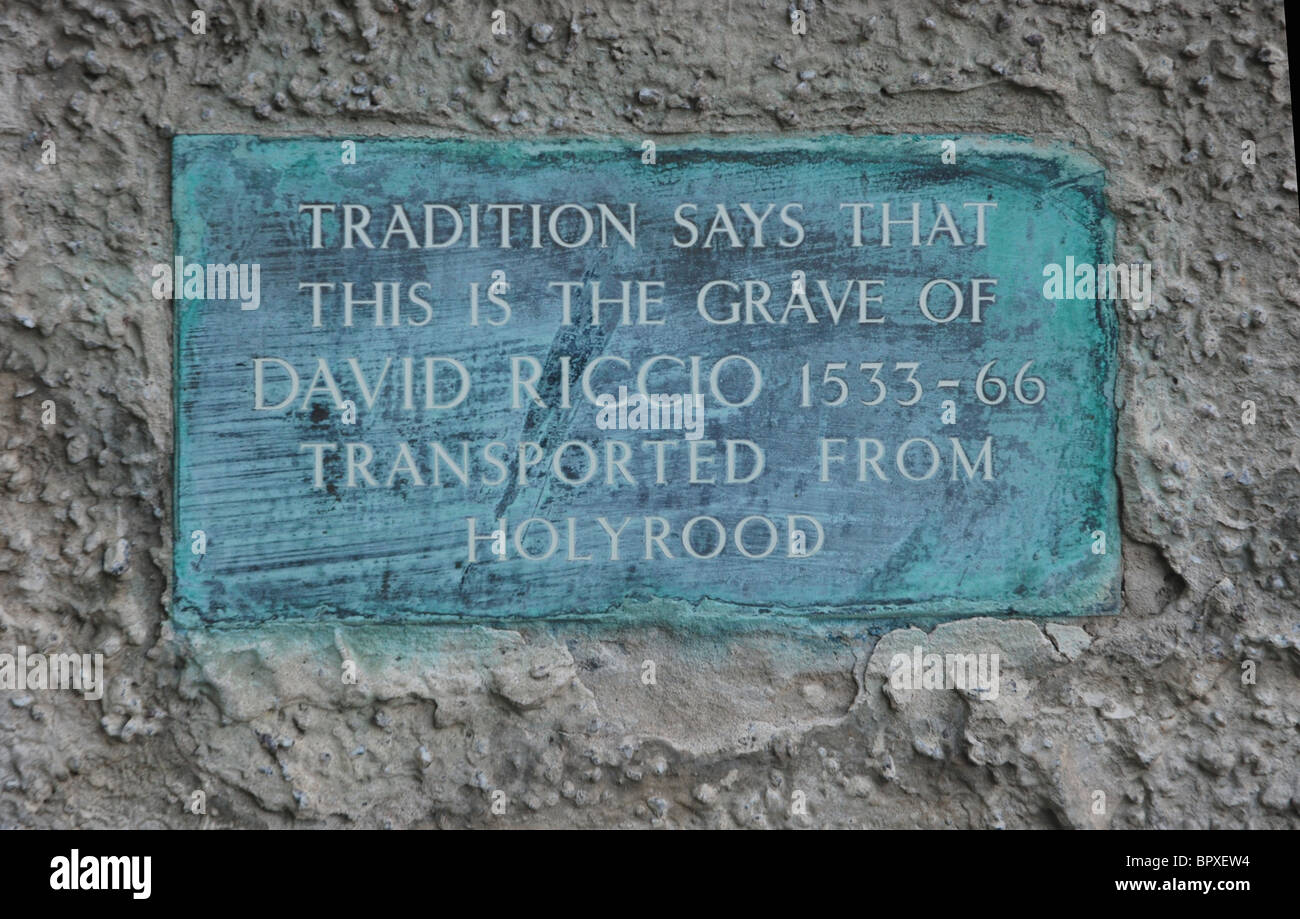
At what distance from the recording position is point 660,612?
2076 mm

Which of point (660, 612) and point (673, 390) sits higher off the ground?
point (673, 390)

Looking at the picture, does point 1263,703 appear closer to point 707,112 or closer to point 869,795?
point 869,795

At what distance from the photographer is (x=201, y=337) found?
2.06 m

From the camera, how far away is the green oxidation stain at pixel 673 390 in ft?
6.75

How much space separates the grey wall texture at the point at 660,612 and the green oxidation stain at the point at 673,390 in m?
0.07

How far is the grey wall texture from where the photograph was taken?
2.02 meters

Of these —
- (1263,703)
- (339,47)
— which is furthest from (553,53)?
(1263,703)

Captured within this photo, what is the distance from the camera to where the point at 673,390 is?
209cm

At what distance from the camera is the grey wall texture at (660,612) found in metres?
2.02

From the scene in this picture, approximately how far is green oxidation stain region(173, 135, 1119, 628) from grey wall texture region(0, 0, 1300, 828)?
68 millimetres

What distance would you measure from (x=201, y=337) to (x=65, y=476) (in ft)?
1.41

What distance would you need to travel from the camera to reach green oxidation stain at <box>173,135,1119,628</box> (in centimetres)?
206

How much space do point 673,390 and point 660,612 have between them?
0.51 metres

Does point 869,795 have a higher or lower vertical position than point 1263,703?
lower
